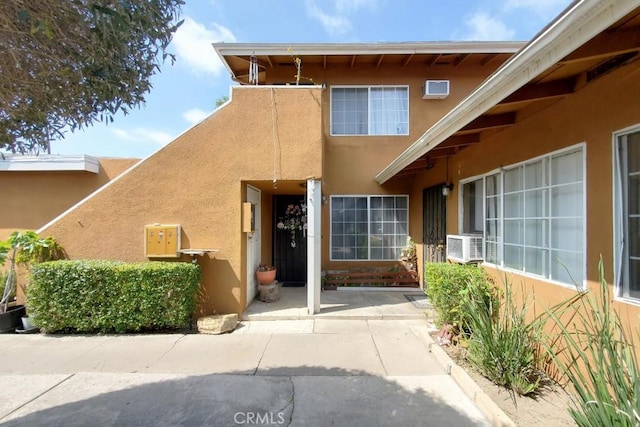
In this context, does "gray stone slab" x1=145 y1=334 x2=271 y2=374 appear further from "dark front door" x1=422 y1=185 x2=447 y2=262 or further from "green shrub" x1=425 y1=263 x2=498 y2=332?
"dark front door" x1=422 y1=185 x2=447 y2=262

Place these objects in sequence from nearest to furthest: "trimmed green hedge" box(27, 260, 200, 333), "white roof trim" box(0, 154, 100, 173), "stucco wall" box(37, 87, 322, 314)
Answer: "trimmed green hedge" box(27, 260, 200, 333)
"stucco wall" box(37, 87, 322, 314)
"white roof trim" box(0, 154, 100, 173)

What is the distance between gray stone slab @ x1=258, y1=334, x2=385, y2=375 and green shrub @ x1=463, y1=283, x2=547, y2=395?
1225mm

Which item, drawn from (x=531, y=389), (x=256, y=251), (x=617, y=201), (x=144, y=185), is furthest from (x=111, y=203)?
(x=617, y=201)

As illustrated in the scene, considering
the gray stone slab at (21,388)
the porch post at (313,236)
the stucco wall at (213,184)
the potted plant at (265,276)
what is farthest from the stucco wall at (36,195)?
the porch post at (313,236)

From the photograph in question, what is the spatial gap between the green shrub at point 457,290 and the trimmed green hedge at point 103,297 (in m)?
4.26

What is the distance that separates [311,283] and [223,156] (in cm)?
299

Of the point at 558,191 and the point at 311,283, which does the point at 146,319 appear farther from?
the point at 558,191

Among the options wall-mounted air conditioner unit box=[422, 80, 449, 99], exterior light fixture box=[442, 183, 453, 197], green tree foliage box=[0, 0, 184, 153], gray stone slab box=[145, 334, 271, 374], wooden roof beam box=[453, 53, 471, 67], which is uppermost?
wooden roof beam box=[453, 53, 471, 67]

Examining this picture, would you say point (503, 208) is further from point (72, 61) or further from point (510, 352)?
point (72, 61)

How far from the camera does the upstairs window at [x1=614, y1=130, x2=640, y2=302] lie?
8.57 feet

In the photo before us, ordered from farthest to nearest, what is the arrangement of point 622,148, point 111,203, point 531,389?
1. point 111,203
2. point 531,389
3. point 622,148

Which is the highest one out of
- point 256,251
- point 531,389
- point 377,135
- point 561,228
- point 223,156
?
point 377,135

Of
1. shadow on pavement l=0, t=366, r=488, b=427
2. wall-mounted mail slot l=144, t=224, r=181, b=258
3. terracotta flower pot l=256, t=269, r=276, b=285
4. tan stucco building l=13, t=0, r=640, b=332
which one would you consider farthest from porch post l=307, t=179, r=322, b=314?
wall-mounted mail slot l=144, t=224, r=181, b=258

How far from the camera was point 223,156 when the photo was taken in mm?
5734
